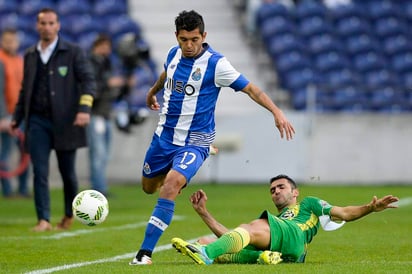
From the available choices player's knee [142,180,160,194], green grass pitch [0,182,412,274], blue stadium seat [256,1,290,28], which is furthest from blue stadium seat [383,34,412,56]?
player's knee [142,180,160,194]

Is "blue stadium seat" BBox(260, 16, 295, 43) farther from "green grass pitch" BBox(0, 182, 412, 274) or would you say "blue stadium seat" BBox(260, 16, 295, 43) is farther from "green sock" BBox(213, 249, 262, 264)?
"green sock" BBox(213, 249, 262, 264)

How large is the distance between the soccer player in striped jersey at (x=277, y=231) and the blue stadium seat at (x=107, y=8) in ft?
52.7

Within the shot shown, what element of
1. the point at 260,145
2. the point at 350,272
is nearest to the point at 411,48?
the point at 260,145

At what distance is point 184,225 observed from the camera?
12703mm

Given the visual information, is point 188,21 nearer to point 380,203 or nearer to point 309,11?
point 380,203

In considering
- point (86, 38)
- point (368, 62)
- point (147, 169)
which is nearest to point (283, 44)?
point (368, 62)

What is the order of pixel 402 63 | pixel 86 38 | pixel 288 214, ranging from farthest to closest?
pixel 402 63 < pixel 86 38 < pixel 288 214

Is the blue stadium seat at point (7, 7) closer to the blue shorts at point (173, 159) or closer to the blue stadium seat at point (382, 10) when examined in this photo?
the blue stadium seat at point (382, 10)

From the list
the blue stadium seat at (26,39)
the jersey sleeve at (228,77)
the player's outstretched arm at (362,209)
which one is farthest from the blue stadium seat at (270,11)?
the player's outstretched arm at (362,209)

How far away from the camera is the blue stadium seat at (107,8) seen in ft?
80.6

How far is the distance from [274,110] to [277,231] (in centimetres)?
95

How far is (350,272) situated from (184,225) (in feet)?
16.6

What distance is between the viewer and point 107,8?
968 inches

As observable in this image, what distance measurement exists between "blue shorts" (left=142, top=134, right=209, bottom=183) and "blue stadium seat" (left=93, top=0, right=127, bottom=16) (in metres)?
15.5
